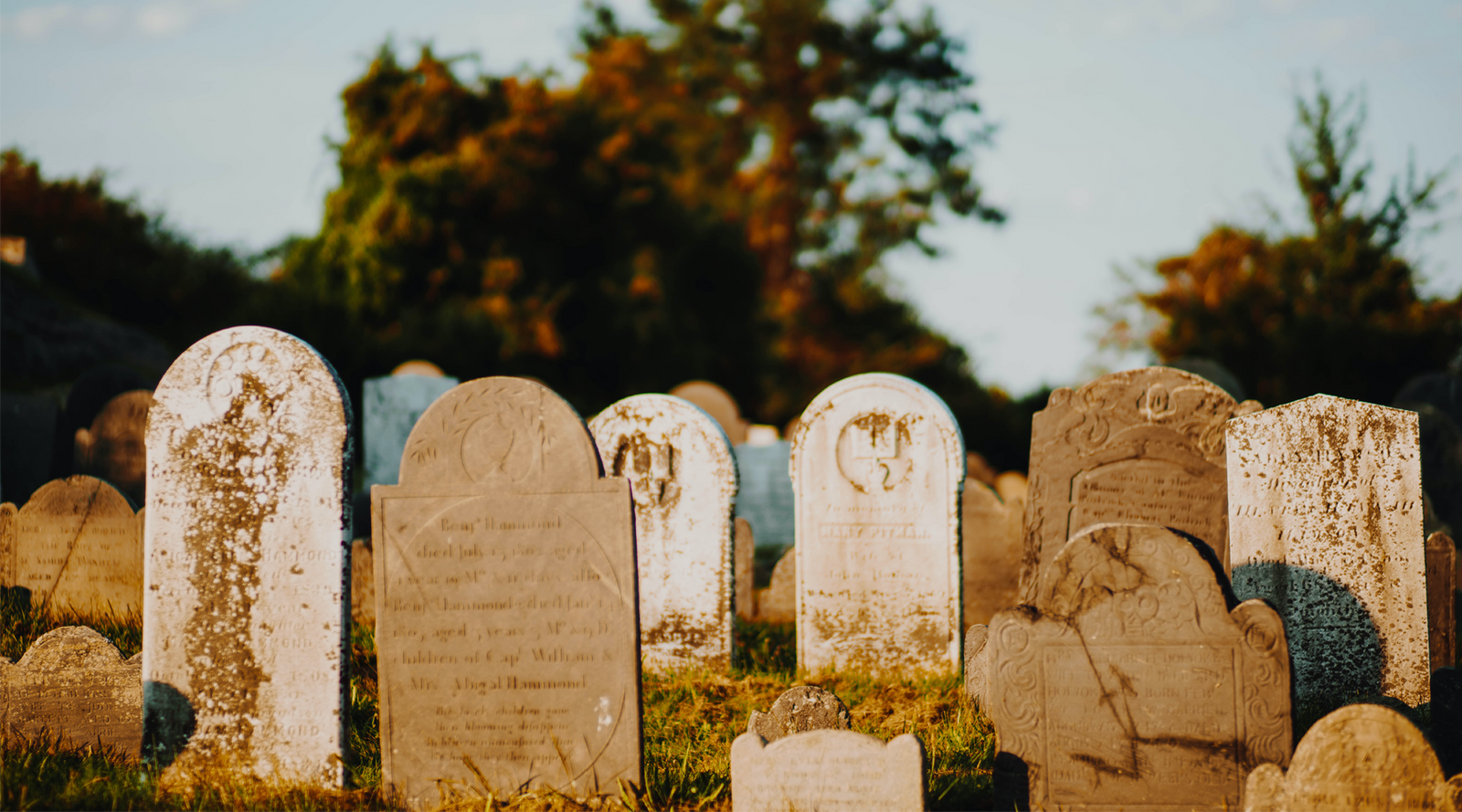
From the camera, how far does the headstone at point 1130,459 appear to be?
18.3 feet

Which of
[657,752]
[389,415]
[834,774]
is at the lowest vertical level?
[657,752]

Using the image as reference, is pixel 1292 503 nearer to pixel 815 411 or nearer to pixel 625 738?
pixel 815 411

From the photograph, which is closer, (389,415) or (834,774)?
(834,774)

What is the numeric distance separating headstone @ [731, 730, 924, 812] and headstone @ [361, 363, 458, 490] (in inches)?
307

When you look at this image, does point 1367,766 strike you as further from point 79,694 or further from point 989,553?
point 79,694

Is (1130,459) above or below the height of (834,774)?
above

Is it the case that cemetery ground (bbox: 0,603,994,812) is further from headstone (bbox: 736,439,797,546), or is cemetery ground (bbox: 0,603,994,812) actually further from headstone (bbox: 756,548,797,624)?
headstone (bbox: 736,439,797,546)

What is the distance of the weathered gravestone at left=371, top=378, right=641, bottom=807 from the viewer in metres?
3.84

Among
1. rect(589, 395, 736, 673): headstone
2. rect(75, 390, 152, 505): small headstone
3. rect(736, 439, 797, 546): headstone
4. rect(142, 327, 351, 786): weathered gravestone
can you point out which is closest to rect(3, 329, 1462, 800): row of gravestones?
rect(142, 327, 351, 786): weathered gravestone

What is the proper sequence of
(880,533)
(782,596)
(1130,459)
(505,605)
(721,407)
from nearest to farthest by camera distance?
(505,605) < (1130,459) < (880,533) < (782,596) < (721,407)

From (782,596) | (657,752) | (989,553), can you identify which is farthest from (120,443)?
(989,553)

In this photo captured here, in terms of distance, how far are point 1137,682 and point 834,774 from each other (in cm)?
118

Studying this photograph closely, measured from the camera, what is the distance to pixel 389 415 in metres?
10.7

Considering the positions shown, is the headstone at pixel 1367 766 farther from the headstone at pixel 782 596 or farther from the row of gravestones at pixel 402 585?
the headstone at pixel 782 596
